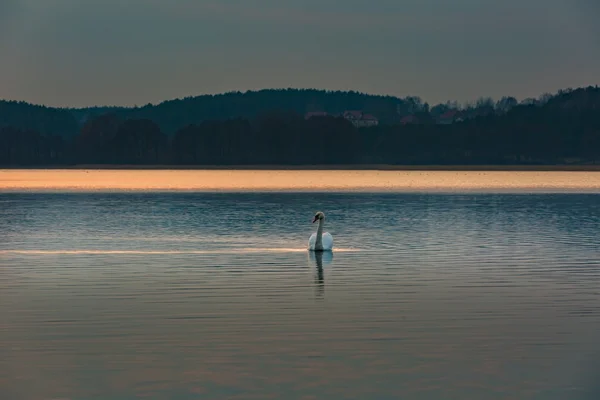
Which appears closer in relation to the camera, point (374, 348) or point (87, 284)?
point (374, 348)

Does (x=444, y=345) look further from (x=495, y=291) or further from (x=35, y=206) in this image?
(x=35, y=206)

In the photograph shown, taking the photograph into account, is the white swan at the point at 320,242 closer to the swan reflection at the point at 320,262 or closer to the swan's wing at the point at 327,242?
the swan's wing at the point at 327,242

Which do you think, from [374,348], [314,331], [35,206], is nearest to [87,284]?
[314,331]

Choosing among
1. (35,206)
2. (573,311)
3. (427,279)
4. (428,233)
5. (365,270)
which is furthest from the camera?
(35,206)

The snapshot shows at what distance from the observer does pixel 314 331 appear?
18594 mm

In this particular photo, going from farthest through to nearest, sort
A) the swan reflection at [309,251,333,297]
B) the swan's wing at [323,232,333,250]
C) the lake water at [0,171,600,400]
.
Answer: the swan's wing at [323,232,333,250] < the swan reflection at [309,251,333,297] < the lake water at [0,171,600,400]

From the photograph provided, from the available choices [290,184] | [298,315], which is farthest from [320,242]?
[290,184]

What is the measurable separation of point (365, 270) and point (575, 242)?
1163 cm

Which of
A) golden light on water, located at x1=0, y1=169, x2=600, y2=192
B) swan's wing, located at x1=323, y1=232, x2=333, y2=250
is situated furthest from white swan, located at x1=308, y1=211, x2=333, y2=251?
golden light on water, located at x1=0, y1=169, x2=600, y2=192

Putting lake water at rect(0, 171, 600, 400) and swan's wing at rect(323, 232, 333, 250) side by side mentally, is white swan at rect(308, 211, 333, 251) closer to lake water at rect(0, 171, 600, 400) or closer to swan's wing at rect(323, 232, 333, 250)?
swan's wing at rect(323, 232, 333, 250)

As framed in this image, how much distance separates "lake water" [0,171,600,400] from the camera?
14672 mm

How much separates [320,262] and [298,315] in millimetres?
10164

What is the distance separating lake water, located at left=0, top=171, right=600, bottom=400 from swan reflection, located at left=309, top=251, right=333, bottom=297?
0.15 metres

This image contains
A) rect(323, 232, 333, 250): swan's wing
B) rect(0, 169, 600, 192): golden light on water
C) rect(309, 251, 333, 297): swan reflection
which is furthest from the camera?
rect(0, 169, 600, 192): golden light on water
